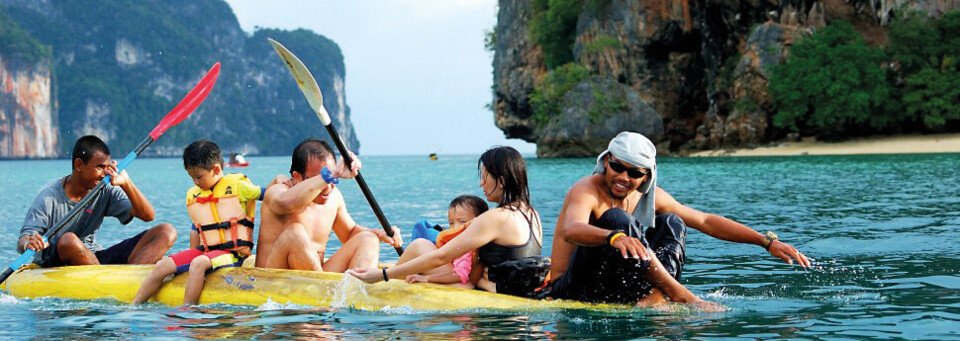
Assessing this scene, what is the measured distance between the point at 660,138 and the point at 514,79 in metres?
16.6

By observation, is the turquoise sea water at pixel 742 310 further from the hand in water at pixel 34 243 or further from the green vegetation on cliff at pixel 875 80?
the green vegetation on cliff at pixel 875 80

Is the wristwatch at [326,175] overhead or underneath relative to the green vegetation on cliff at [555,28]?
underneath

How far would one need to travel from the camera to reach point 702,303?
6.05 metres

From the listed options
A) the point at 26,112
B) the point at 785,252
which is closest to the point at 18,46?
the point at 26,112

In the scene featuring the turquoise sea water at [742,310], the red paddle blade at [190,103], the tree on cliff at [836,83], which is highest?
the tree on cliff at [836,83]

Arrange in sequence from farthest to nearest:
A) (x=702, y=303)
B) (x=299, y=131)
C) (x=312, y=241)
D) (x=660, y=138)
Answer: (x=299, y=131) < (x=660, y=138) < (x=312, y=241) < (x=702, y=303)

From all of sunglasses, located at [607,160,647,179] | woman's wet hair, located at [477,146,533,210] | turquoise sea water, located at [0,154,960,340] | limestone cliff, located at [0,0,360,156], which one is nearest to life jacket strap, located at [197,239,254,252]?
turquoise sea water, located at [0,154,960,340]

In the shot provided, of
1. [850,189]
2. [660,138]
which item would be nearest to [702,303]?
[850,189]

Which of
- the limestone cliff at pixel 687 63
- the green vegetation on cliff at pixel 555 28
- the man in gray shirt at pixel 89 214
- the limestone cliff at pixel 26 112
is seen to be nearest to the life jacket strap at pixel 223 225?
the man in gray shirt at pixel 89 214

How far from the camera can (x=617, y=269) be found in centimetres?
567

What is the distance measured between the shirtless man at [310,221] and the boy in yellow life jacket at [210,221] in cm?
16

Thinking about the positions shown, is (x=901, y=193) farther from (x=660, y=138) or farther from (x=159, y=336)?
(x=660, y=138)

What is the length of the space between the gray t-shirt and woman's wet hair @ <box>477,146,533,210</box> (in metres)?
3.54

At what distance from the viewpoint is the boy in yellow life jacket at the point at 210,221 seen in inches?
266
